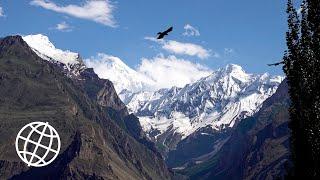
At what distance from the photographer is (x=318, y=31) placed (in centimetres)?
6994

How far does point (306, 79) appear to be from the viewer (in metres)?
→ 71.8

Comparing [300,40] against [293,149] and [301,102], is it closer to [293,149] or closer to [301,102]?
[301,102]

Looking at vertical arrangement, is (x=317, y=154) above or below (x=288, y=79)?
below

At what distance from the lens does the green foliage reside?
69.8 metres

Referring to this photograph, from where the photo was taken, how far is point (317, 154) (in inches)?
2739

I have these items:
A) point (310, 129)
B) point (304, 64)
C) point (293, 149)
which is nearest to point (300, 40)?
point (304, 64)

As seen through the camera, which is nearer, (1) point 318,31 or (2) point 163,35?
(2) point 163,35

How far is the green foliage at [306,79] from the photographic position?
69750 millimetres

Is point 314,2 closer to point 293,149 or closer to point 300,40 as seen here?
point 300,40

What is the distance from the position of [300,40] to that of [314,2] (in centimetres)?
558

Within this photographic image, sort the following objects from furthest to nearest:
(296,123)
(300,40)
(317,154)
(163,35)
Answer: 1. (296,123)
2. (300,40)
3. (317,154)
4. (163,35)

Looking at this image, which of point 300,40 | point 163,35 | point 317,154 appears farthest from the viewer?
point 300,40

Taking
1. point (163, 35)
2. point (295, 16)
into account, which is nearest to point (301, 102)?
point (295, 16)

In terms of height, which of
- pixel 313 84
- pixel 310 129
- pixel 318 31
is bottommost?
pixel 310 129
